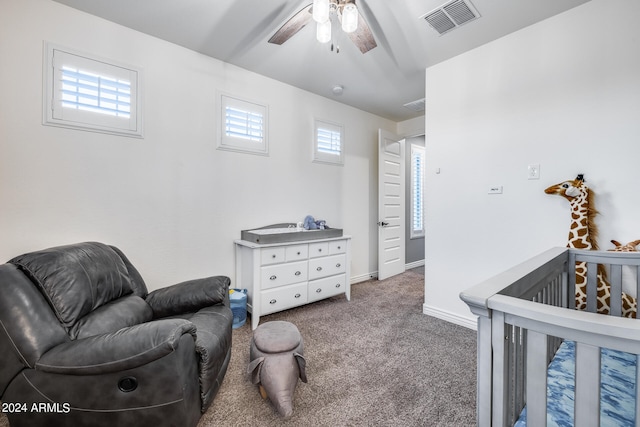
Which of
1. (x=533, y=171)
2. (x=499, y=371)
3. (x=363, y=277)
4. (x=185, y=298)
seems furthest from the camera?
(x=363, y=277)

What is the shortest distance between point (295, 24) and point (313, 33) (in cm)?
69

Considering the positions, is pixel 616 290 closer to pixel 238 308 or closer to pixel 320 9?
pixel 320 9

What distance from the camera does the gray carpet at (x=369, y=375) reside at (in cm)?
148

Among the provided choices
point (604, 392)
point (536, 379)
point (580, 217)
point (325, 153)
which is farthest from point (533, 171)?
point (325, 153)

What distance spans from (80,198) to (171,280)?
0.96m

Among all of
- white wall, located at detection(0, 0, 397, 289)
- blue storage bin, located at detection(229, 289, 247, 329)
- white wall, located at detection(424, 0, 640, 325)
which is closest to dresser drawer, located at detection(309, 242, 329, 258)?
white wall, located at detection(0, 0, 397, 289)

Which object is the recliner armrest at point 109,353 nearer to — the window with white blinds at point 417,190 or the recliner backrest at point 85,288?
the recliner backrest at point 85,288

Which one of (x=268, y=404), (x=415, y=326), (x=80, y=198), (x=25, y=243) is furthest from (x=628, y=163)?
(x=25, y=243)

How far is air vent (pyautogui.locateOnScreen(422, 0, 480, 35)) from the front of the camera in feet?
6.46

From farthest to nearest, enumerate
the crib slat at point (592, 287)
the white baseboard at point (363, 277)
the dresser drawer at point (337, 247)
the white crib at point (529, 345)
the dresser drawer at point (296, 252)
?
the white baseboard at point (363, 277), the dresser drawer at point (337, 247), the dresser drawer at point (296, 252), the crib slat at point (592, 287), the white crib at point (529, 345)

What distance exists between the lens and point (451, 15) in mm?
2068

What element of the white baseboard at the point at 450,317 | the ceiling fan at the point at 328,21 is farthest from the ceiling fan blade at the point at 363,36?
the white baseboard at the point at 450,317

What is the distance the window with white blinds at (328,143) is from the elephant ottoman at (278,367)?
95.7 inches

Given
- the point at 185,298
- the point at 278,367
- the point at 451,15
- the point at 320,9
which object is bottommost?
the point at 278,367
